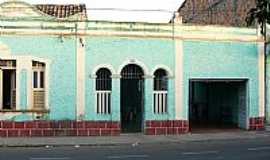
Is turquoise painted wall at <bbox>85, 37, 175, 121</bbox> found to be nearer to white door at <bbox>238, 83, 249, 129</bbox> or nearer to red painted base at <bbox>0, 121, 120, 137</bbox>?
red painted base at <bbox>0, 121, 120, 137</bbox>

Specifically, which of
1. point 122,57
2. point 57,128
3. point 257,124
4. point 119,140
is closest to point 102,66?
point 122,57

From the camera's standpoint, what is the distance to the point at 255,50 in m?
25.1

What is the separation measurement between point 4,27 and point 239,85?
1131 centimetres

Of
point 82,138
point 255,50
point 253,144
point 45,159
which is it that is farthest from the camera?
point 255,50

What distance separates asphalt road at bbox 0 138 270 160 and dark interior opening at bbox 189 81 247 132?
18.7ft

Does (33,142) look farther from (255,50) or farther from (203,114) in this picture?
(203,114)

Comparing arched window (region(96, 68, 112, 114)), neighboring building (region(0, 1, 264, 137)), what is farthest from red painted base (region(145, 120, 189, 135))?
arched window (region(96, 68, 112, 114))

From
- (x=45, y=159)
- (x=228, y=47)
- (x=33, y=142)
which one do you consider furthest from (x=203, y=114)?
(x=45, y=159)

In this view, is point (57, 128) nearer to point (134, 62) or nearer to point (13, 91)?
point (13, 91)

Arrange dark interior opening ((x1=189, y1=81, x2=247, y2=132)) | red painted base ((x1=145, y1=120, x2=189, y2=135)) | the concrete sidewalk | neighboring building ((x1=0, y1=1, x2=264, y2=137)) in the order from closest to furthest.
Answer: the concrete sidewalk → neighboring building ((x1=0, y1=1, x2=264, y2=137)) → red painted base ((x1=145, y1=120, x2=189, y2=135)) → dark interior opening ((x1=189, y1=81, x2=247, y2=132))

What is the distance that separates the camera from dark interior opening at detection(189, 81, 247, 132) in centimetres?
2598

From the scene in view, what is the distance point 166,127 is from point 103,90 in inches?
124

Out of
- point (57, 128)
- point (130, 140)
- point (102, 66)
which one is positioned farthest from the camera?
point (102, 66)

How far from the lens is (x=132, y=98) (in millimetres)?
24141
